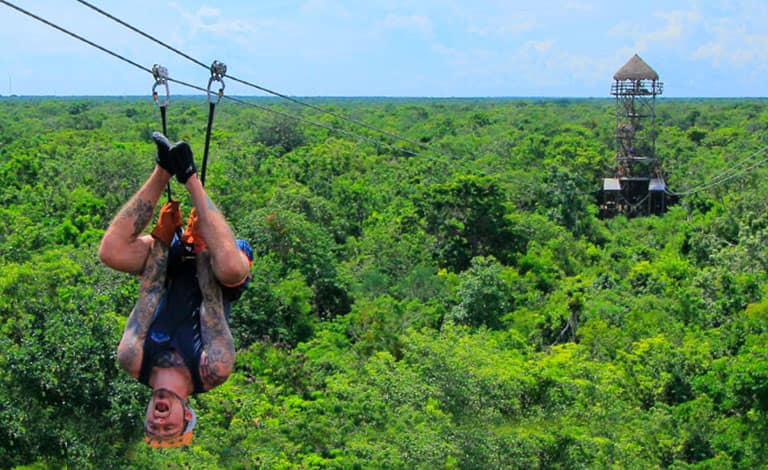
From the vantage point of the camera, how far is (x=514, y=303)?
70.0ft

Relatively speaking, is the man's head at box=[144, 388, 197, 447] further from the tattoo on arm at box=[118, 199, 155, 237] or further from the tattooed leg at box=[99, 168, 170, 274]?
the tattoo on arm at box=[118, 199, 155, 237]

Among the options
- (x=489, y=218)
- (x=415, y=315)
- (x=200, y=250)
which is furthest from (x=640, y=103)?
(x=200, y=250)

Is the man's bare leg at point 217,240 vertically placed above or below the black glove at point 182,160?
below

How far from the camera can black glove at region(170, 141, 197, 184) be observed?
4250 mm


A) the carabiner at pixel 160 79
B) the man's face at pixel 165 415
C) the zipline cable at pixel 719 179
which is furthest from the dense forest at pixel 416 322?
the man's face at pixel 165 415

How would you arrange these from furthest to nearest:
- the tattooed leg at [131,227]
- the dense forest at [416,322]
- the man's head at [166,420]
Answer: the dense forest at [416,322] → the tattooed leg at [131,227] → the man's head at [166,420]

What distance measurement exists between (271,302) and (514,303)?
5855mm

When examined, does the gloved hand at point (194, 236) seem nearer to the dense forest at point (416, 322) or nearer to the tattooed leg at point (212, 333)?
the tattooed leg at point (212, 333)

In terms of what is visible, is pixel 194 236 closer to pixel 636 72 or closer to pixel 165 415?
pixel 165 415

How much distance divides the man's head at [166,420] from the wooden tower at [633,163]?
3337 cm

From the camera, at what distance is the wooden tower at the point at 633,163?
36.2m

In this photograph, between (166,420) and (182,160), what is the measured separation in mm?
1230

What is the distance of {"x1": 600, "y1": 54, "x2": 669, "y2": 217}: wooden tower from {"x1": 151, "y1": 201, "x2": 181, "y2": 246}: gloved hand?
33.1 meters

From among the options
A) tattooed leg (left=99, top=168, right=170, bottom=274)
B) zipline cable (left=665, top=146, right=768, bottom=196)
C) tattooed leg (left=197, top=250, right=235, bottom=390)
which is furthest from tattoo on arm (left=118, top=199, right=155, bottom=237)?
zipline cable (left=665, top=146, right=768, bottom=196)
